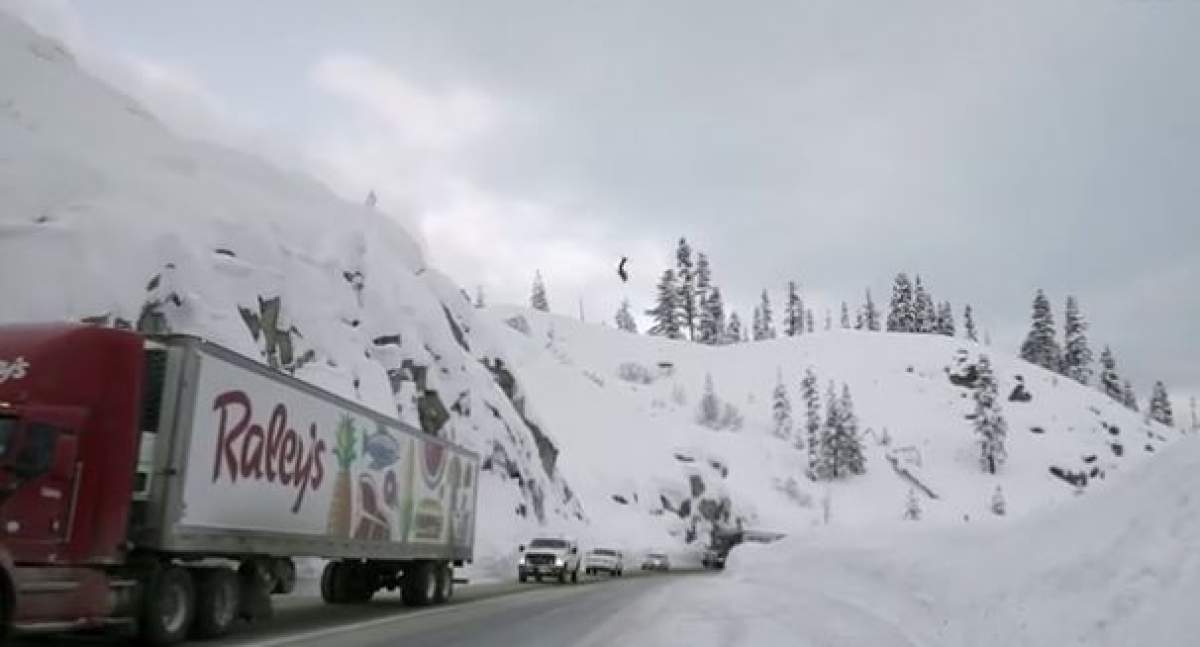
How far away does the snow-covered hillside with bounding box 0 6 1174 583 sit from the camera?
110 feet

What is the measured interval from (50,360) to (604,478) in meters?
64.7

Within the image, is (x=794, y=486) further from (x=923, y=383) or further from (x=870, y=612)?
(x=870, y=612)

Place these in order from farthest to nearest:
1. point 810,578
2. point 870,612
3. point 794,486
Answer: point 794,486 → point 810,578 → point 870,612

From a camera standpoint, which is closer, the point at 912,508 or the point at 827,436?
the point at 912,508

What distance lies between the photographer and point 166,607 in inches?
544

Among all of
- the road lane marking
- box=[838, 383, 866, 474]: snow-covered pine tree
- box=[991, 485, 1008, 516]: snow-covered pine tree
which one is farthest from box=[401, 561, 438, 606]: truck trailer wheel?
box=[838, 383, 866, 474]: snow-covered pine tree

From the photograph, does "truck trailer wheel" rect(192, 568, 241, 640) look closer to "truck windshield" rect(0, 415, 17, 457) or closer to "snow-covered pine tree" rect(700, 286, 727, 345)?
"truck windshield" rect(0, 415, 17, 457)

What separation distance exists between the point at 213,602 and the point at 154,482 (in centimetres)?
226

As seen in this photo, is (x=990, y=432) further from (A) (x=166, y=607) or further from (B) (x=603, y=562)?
(A) (x=166, y=607)

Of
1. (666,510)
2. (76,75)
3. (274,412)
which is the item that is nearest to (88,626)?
(274,412)

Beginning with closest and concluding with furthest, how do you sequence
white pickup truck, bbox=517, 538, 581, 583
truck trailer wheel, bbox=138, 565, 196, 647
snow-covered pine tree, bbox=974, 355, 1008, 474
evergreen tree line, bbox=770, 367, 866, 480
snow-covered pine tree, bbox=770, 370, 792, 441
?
1. truck trailer wheel, bbox=138, 565, 196, 647
2. white pickup truck, bbox=517, 538, 581, 583
3. evergreen tree line, bbox=770, 367, 866, 480
4. snow-covered pine tree, bbox=974, 355, 1008, 474
5. snow-covered pine tree, bbox=770, 370, 792, 441

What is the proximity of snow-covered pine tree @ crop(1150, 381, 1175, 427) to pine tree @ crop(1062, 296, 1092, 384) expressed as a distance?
41.6 ft

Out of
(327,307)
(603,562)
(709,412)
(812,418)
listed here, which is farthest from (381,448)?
(812,418)

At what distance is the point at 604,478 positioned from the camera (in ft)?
250
